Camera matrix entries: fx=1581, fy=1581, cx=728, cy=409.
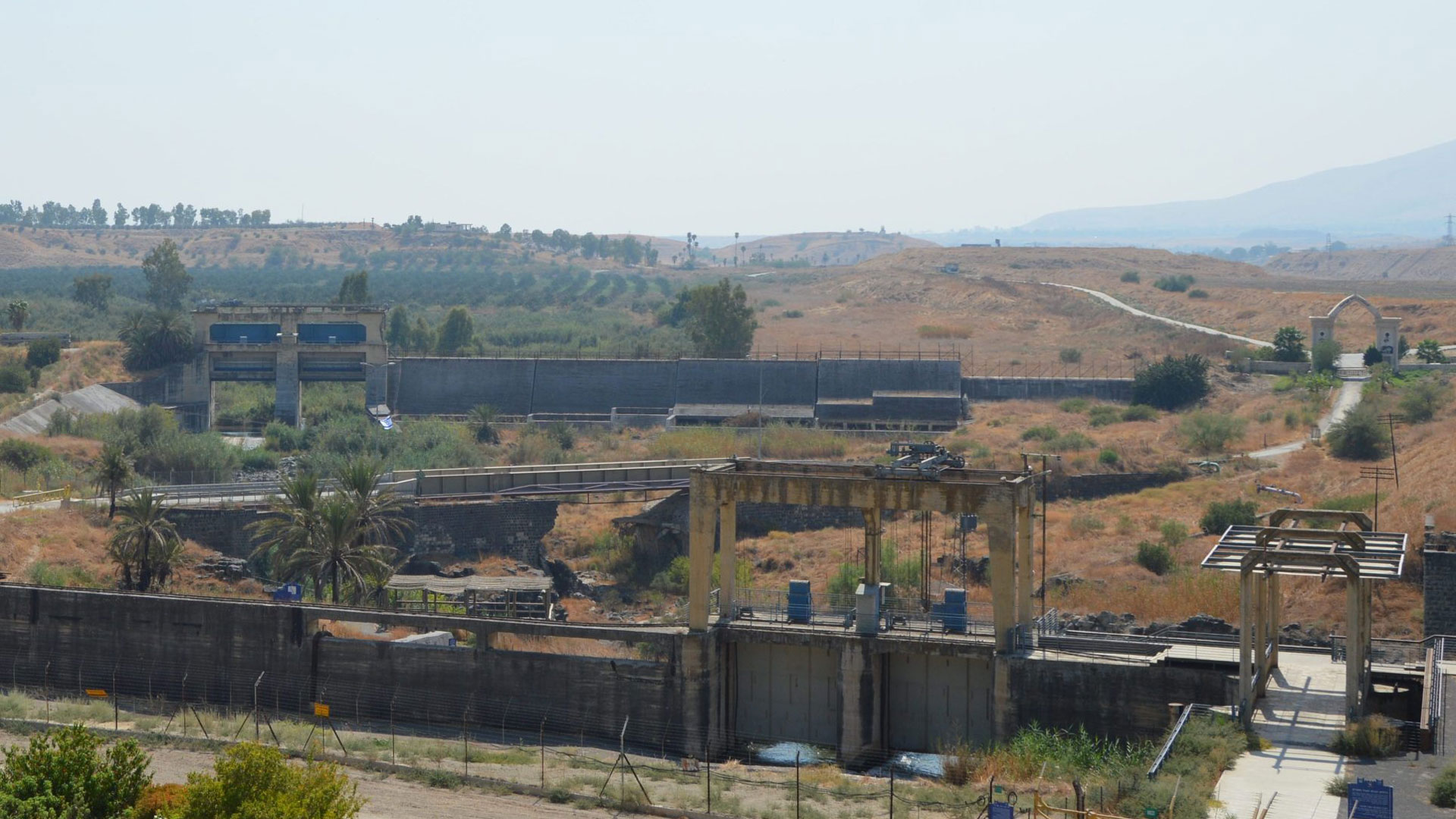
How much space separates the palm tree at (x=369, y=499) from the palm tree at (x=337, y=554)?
85 centimetres

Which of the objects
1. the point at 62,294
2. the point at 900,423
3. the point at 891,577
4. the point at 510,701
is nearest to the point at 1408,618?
the point at 891,577

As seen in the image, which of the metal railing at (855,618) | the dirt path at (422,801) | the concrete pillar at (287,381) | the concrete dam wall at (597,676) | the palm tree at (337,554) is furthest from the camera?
the concrete pillar at (287,381)

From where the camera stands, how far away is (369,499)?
45375 mm

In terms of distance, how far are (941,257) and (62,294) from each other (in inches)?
3545

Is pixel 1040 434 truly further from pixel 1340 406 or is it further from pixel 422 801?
pixel 422 801

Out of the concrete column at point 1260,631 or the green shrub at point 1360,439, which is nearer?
the concrete column at point 1260,631

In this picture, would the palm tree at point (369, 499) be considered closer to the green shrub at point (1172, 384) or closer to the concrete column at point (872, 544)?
the concrete column at point (872, 544)

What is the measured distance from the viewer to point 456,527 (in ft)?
177

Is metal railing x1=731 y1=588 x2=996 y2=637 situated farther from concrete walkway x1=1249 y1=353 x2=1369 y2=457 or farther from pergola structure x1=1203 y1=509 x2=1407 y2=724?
concrete walkway x1=1249 y1=353 x2=1369 y2=457

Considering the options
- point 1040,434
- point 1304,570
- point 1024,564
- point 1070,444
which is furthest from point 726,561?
point 1040,434

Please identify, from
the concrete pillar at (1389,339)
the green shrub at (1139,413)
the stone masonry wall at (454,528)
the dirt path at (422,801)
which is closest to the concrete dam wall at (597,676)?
the dirt path at (422,801)

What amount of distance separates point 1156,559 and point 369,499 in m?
24.0

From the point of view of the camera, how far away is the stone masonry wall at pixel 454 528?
52.2 meters

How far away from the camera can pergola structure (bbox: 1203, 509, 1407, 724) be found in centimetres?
2900
